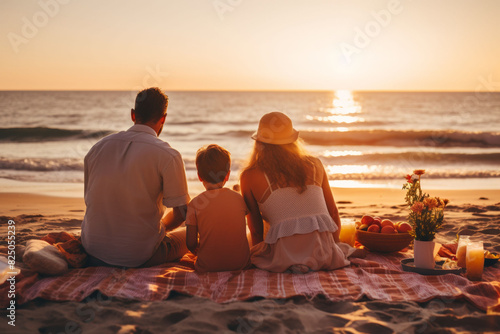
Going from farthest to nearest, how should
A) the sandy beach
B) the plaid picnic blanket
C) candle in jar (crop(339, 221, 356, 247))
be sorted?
candle in jar (crop(339, 221, 356, 247)), the plaid picnic blanket, the sandy beach

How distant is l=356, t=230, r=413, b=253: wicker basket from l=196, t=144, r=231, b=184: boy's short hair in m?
1.59

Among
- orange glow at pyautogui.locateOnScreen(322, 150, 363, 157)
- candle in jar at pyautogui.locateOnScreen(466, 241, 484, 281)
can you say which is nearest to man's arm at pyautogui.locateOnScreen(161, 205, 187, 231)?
candle in jar at pyautogui.locateOnScreen(466, 241, 484, 281)

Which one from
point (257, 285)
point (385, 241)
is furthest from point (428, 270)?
point (257, 285)

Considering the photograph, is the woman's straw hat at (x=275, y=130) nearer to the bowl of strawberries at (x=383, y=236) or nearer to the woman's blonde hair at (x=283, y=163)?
the woman's blonde hair at (x=283, y=163)

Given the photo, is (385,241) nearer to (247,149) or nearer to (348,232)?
(348,232)

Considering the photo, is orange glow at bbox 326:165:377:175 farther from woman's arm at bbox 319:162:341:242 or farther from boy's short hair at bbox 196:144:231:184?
boy's short hair at bbox 196:144:231:184

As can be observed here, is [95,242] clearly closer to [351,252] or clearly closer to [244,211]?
[244,211]

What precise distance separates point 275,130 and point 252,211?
27.5 inches

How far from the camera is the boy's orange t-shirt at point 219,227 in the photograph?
371 cm

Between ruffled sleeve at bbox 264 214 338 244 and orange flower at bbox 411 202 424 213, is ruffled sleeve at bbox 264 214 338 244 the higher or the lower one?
the lower one

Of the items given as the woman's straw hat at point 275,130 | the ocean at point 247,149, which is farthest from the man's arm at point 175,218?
the woman's straw hat at point 275,130

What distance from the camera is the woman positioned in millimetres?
3791

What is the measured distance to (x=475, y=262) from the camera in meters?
3.64

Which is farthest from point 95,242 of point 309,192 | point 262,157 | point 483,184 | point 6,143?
point 6,143
